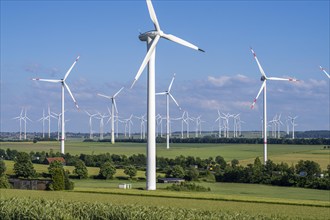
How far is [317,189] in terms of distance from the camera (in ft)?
270

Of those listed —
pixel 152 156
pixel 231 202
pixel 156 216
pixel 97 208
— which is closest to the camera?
pixel 156 216

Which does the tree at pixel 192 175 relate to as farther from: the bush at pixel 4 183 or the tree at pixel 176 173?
the bush at pixel 4 183

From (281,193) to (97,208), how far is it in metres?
43.0

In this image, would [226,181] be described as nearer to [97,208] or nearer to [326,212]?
[326,212]

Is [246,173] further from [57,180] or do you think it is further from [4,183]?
[4,183]

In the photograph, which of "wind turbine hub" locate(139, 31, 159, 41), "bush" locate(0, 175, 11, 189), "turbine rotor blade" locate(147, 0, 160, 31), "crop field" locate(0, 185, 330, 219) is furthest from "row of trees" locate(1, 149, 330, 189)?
"crop field" locate(0, 185, 330, 219)

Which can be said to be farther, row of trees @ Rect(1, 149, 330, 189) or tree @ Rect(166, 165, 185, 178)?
tree @ Rect(166, 165, 185, 178)

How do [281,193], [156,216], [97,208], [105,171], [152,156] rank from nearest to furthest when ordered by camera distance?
[156,216] < [97,208] < [152,156] < [281,193] < [105,171]

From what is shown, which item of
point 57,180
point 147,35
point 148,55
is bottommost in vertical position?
point 57,180

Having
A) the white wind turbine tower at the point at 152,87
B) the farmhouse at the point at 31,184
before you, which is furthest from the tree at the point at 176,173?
the farmhouse at the point at 31,184

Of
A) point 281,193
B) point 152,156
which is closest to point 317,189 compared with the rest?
point 281,193

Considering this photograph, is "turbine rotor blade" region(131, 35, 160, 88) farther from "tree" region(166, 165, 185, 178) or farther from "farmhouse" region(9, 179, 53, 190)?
"tree" region(166, 165, 185, 178)

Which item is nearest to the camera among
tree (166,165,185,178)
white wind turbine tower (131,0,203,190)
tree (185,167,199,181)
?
white wind turbine tower (131,0,203,190)

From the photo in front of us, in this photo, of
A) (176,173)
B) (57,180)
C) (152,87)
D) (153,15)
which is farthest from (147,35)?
(176,173)
